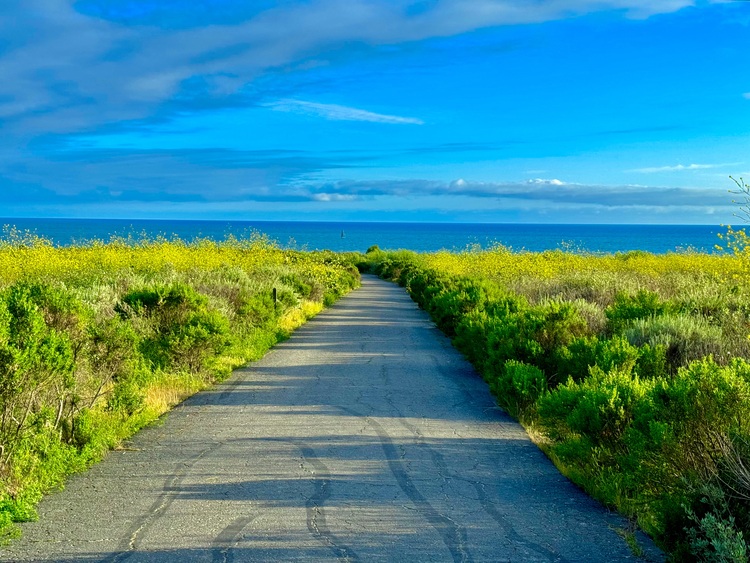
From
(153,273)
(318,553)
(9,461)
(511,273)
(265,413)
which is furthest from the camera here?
(511,273)

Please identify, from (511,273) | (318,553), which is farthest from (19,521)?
(511,273)

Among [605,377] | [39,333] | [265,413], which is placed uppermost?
[39,333]

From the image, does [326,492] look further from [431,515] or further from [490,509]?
[490,509]

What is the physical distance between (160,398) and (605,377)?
6024mm

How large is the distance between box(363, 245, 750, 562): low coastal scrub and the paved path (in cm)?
39

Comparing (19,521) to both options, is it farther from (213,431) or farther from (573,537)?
(573,537)

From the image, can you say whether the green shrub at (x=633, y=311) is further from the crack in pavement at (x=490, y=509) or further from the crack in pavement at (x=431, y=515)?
the crack in pavement at (x=431, y=515)

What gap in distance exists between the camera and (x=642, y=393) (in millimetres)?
6832

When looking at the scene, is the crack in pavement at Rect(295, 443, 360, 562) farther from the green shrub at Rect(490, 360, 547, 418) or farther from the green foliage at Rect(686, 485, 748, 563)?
the green shrub at Rect(490, 360, 547, 418)

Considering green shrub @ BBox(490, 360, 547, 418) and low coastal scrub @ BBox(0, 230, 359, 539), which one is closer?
low coastal scrub @ BBox(0, 230, 359, 539)

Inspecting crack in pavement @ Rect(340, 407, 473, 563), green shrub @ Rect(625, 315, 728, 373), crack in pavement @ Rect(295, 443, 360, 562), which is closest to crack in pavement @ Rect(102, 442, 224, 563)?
crack in pavement @ Rect(295, 443, 360, 562)

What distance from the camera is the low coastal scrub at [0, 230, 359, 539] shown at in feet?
19.7

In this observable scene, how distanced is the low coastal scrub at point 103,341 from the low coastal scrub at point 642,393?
15.5 ft

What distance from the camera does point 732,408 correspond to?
4902 mm
